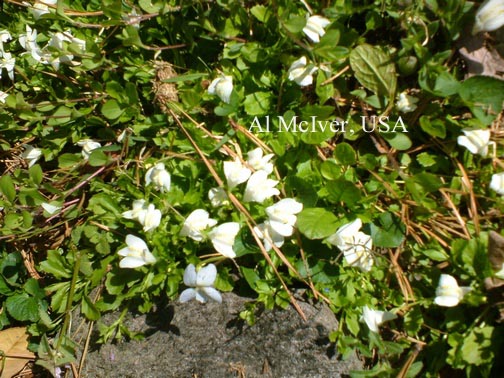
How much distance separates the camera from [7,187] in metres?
2.03

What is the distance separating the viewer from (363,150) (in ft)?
6.75

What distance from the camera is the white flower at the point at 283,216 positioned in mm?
1751

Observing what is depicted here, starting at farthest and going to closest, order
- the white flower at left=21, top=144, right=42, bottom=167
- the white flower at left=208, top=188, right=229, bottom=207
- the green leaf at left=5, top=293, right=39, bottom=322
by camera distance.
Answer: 1. the white flower at left=21, top=144, right=42, bottom=167
2. the green leaf at left=5, top=293, right=39, bottom=322
3. the white flower at left=208, top=188, right=229, bottom=207

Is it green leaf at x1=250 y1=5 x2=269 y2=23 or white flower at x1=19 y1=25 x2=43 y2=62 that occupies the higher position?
green leaf at x1=250 y1=5 x2=269 y2=23

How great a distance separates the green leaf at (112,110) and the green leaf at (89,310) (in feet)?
2.52

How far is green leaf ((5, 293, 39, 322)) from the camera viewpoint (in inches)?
83.5

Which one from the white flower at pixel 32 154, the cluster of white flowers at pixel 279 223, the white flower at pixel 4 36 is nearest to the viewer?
the cluster of white flowers at pixel 279 223

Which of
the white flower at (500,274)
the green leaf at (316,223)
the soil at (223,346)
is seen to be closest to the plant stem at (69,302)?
the soil at (223,346)

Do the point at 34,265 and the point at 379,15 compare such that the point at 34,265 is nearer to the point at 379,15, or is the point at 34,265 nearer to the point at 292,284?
the point at 292,284

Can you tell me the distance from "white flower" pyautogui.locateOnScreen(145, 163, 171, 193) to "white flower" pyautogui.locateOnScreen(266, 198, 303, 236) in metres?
0.42

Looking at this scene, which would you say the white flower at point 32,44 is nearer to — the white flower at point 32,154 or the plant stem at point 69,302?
the white flower at point 32,154

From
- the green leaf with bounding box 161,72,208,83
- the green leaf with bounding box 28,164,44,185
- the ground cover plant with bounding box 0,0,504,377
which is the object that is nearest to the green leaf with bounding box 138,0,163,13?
the ground cover plant with bounding box 0,0,504,377

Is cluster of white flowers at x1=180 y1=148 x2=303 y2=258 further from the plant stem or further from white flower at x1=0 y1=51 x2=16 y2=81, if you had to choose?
white flower at x1=0 y1=51 x2=16 y2=81

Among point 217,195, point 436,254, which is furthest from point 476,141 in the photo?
point 217,195
